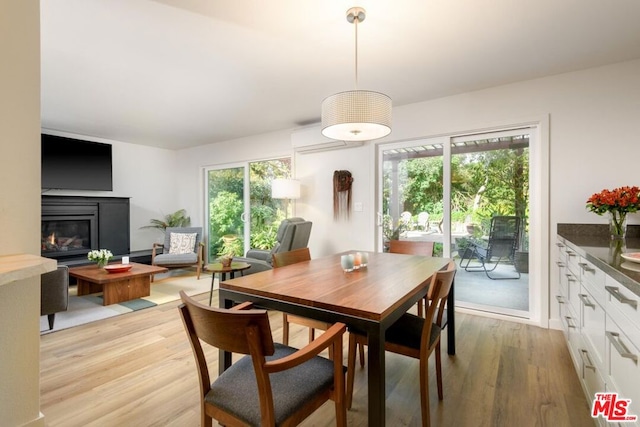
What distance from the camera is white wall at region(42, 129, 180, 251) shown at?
17.8 ft

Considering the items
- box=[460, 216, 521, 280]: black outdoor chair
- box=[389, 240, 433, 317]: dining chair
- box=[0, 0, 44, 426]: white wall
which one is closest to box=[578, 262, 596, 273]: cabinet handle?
box=[389, 240, 433, 317]: dining chair

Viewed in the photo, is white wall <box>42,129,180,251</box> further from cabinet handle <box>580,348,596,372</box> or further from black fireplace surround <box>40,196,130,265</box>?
cabinet handle <box>580,348,596,372</box>

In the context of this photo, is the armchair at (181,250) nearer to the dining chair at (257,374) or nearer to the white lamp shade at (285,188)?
the white lamp shade at (285,188)

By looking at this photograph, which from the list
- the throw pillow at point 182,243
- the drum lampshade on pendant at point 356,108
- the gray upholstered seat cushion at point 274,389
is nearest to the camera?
the gray upholstered seat cushion at point 274,389

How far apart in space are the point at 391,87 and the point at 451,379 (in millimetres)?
2602

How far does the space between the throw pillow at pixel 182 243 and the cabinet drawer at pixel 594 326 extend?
5.01 meters

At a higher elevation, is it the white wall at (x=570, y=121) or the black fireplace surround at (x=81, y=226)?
the white wall at (x=570, y=121)

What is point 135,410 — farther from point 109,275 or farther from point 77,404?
point 109,275

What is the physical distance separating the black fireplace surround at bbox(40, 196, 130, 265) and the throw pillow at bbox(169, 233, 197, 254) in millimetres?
850

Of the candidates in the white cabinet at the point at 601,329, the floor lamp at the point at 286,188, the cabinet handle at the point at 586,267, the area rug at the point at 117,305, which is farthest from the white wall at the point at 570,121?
the area rug at the point at 117,305

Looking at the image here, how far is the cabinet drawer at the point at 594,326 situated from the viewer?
139 centimetres

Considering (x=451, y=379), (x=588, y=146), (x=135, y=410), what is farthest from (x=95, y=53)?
(x=588, y=146)

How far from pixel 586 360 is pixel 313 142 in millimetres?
3390

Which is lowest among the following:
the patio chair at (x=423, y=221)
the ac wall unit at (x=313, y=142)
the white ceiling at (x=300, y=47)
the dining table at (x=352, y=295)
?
the dining table at (x=352, y=295)
